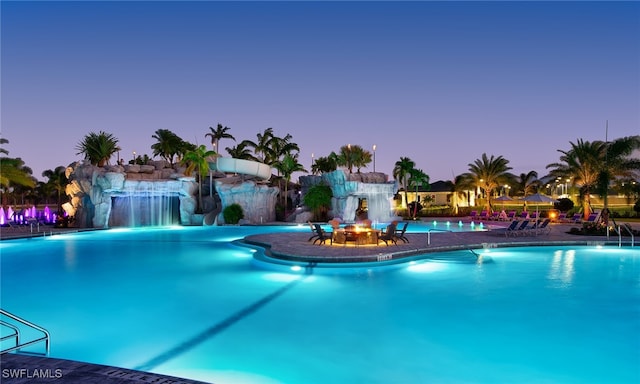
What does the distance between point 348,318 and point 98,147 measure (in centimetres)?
2898

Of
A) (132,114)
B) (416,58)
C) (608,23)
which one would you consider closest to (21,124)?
(132,114)

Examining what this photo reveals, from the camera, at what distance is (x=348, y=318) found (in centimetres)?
698

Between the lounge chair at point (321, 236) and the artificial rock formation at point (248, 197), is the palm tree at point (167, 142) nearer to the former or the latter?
the artificial rock formation at point (248, 197)

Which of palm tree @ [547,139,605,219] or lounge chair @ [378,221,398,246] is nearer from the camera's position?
lounge chair @ [378,221,398,246]

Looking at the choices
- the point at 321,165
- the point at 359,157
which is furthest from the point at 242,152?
the point at 359,157

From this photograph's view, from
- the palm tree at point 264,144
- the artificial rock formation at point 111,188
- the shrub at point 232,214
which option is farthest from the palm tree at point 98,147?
the palm tree at point 264,144

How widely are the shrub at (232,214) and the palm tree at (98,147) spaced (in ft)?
34.4


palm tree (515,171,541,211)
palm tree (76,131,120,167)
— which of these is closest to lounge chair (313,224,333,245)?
palm tree (76,131,120,167)

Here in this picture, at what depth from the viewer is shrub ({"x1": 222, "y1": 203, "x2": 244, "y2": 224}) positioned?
27528mm

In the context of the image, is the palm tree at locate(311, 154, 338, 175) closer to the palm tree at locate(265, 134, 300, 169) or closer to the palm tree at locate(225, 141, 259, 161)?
the palm tree at locate(265, 134, 300, 169)

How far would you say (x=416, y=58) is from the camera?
29688 mm

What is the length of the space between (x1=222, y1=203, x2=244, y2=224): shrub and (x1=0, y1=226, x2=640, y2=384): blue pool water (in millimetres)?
14843

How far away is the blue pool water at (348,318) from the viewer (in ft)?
16.7

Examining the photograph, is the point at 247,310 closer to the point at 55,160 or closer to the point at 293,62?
the point at 293,62
